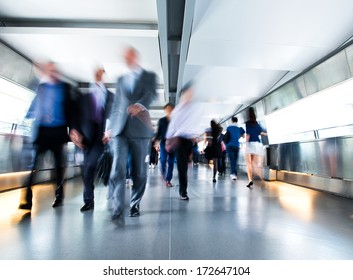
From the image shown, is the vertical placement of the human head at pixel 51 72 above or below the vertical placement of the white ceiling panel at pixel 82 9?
below

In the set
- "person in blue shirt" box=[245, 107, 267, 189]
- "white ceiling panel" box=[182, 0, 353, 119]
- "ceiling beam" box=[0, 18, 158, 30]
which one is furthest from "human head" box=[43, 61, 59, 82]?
"person in blue shirt" box=[245, 107, 267, 189]

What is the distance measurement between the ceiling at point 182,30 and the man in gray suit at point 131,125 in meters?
1.58

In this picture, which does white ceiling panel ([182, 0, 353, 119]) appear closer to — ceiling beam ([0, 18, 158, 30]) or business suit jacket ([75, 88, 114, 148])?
ceiling beam ([0, 18, 158, 30])

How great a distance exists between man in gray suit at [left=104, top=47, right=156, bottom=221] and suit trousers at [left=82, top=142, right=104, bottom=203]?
608 mm

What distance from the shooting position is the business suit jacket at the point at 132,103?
2145 millimetres

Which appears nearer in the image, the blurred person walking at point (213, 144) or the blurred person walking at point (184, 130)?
the blurred person walking at point (184, 130)

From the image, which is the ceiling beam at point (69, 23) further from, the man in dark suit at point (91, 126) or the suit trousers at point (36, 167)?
the suit trousers at point (36, 167)

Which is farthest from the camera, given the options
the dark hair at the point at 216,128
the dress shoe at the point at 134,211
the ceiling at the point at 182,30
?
the dark hair at the point at 216,128

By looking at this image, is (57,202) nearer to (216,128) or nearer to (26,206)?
(26,206)

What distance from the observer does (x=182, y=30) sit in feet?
14.7

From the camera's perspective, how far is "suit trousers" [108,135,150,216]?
7.26 feet

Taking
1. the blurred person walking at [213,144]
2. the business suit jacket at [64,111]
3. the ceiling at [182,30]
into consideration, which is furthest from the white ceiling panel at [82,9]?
the blurred person walking at [213,144]

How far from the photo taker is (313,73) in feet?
18.1
